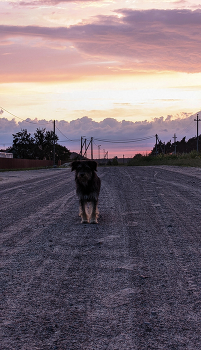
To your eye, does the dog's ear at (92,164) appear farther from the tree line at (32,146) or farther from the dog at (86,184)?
the tree line at (32,146)

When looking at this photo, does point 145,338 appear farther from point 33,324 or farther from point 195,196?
point 195,196

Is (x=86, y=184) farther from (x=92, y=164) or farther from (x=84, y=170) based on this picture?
(x=92, y=164)

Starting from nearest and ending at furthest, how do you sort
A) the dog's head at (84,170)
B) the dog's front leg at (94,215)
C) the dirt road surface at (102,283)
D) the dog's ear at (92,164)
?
the dirt road surface at (102,283), the dog's head at (84,170), the dog's ear at (92,164), the dog's front leg at (94,215)

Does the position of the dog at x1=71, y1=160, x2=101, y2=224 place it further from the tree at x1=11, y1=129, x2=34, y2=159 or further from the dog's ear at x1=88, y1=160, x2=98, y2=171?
the tree at x1=11, y1=129, x2=34, y2=159

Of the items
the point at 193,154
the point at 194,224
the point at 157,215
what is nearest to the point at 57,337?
the point at 194,224

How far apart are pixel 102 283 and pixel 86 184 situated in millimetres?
3685

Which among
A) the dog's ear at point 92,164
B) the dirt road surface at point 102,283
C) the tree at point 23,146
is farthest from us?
the tree at point 23,146

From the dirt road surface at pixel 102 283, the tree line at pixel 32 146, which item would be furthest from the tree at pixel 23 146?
the dirt road surface at pixel 102 283

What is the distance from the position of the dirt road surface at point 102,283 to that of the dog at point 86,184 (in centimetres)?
28

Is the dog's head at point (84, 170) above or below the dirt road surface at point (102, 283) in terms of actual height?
above

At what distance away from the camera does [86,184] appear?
25.5 ft

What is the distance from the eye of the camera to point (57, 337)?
3.01 meters

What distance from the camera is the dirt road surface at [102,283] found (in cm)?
304

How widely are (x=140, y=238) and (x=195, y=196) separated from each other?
259 inches
